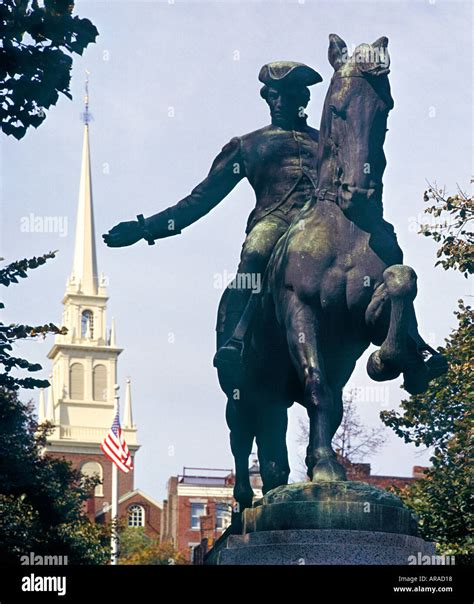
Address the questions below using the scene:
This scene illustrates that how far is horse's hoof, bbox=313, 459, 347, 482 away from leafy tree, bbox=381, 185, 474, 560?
11.0 meters

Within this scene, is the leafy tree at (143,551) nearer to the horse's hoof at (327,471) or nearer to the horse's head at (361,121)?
the horse's hoof at (327,471)

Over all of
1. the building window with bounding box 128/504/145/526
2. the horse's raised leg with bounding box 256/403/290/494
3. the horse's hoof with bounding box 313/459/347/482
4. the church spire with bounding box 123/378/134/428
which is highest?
the church spire with bounding box 123/378/134/428

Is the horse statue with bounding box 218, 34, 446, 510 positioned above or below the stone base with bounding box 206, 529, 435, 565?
above

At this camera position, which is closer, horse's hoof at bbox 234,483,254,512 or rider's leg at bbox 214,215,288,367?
rider's leg at bbox 214,215,288,367

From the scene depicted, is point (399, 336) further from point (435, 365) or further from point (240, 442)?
point (240, 442)

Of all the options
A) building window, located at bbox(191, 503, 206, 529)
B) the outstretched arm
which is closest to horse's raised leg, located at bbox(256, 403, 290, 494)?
the outstretched arm

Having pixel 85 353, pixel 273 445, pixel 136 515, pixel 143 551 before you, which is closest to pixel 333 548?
pixel 273 445

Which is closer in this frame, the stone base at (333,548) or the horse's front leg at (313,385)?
the stone base at (333,548)

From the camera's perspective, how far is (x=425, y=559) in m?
9.97

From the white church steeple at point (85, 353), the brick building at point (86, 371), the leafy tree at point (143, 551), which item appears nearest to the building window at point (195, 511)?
the leafy tree at point (143, 551)

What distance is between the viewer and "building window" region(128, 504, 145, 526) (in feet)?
364

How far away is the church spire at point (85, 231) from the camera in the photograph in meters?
121

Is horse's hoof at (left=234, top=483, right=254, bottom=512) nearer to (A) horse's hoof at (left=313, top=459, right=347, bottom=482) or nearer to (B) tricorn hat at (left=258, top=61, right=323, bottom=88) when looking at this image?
(A) horse's hoof at (left=313, top=459, right=347, bottom=482)

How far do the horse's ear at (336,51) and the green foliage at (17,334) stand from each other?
703 cm
